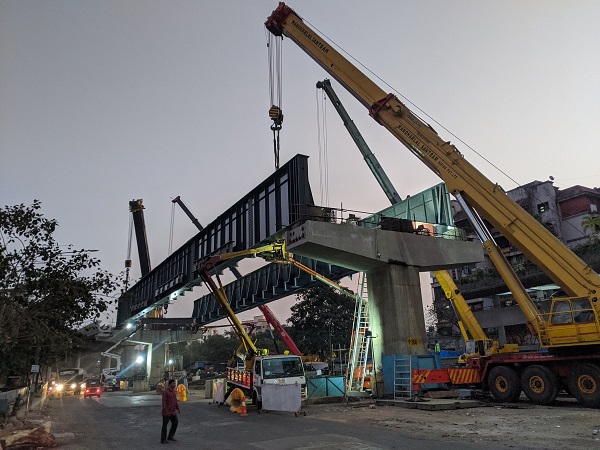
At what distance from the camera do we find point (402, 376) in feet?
63.4

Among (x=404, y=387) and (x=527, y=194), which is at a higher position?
(x=527, y=194)

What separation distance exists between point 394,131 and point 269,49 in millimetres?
10606

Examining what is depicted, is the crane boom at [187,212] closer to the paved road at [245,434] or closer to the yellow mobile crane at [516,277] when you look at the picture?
the yellow mobile crane at [516,277]

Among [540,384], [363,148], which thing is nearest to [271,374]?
[540,384]

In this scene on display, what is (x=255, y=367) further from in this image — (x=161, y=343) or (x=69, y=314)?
(x=161, y=343)

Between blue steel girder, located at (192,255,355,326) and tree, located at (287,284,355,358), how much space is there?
18.3m

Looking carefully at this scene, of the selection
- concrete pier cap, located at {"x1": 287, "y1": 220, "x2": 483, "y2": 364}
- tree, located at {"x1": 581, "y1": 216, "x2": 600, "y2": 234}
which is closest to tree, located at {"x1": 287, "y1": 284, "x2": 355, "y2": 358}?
concrete pier cap, located at {"x1": 287, "y1": 220, "x2": 483, "y2": 364}

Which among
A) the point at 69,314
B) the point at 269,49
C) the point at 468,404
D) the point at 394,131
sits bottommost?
Result: the point at 468,404

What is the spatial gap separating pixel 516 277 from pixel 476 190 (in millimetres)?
3831

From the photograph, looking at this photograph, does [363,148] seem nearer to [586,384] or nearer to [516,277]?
[516,277]

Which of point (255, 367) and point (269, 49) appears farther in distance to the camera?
point (269, 49)

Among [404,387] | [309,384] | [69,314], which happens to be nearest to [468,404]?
[404,387]

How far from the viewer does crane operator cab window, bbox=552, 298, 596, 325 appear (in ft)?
49.8

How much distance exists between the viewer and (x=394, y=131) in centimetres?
2100
